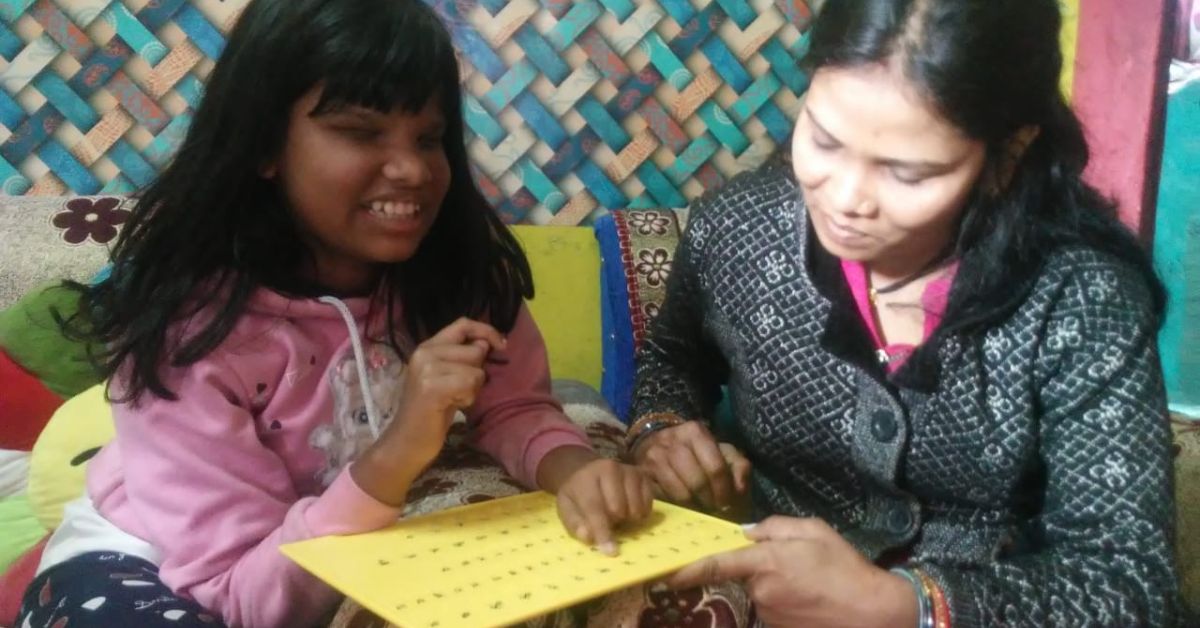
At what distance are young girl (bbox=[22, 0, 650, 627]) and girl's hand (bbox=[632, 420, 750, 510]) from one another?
0.22 feet

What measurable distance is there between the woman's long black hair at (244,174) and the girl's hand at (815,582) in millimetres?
411

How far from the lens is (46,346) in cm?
135

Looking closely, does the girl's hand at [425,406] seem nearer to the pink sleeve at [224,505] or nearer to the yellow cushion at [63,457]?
the pink sleeve at [224,505]

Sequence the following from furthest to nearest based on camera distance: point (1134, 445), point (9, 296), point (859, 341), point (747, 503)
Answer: point (9, 296), point (747, 503), point (859, 341), point (1134, 445)

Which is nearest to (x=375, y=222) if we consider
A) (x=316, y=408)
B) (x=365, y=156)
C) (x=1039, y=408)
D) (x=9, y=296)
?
(x=365, y=156)

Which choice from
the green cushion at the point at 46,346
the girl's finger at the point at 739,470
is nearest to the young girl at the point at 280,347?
the girl's finger at the point at 739,470

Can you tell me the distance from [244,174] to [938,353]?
0.61 metres

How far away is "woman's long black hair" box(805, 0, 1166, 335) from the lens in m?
0.72

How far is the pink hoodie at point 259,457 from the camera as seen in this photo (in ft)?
2.61

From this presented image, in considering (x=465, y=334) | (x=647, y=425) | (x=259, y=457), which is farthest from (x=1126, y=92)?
(x=259, y=457)

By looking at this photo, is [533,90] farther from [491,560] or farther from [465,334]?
[491,560]

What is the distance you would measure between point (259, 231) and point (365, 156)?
135 millimetres

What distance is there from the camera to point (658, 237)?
156 cm

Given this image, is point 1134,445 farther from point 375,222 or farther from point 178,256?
point 178,256
